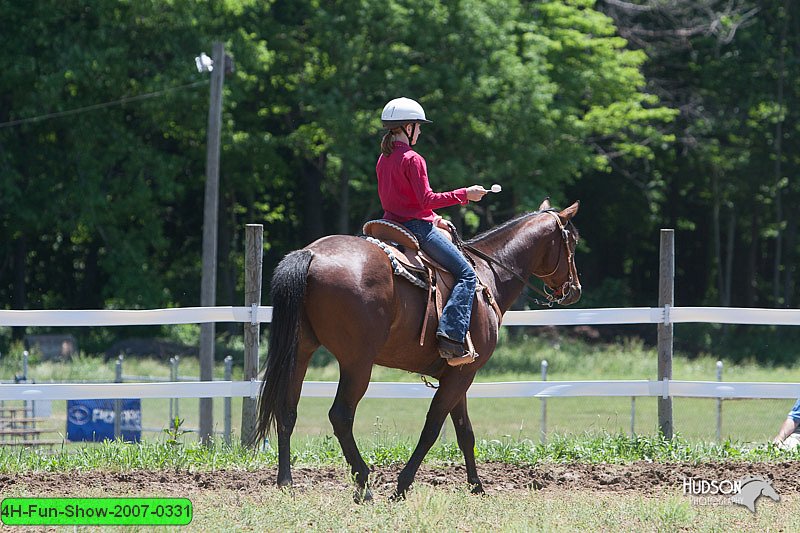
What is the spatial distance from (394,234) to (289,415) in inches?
58.1

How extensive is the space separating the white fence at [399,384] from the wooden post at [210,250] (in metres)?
4.39

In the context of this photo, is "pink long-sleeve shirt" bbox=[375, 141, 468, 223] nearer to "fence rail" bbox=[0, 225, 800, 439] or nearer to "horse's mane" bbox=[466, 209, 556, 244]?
"horse's mane" bbox=[466, 209, 556, 244]

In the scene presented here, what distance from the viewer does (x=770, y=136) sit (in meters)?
36.8

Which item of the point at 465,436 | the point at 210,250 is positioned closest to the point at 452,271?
the point at 465,436

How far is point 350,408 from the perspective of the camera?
709cm

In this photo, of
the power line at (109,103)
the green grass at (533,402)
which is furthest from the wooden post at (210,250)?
the power line at (109,103)

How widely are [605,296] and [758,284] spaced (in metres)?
8.67

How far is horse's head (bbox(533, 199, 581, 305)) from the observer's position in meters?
8.63

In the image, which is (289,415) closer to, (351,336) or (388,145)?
(351,336)

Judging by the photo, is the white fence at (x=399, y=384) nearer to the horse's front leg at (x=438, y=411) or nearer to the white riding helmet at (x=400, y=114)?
the horse's front leg at (x=438, y=411)

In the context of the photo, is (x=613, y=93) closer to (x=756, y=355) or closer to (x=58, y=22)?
(x=756, y=355)

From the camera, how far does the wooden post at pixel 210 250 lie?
47.4ft

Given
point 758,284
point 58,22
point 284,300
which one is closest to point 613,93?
point 758,284

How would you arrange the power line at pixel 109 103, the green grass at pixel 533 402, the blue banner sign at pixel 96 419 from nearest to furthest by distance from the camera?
1. the blue banner sign at pixel 96 419
2. the green grass at pixel 533 402
3. the power line at pixel 109 103
